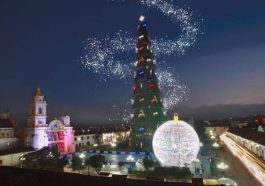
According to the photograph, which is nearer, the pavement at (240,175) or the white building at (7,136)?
the pavement at (240,175)

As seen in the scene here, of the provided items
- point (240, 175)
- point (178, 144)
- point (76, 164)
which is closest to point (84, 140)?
point (76, 164)

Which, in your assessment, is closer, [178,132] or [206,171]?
[178,132]

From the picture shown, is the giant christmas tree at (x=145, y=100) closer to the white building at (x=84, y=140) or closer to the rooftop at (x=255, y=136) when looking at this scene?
the rooftop at (x=255, y=136)

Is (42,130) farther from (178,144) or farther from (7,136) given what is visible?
(178,144)

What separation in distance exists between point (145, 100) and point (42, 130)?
23.9 m

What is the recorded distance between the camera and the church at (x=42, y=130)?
53.5 m

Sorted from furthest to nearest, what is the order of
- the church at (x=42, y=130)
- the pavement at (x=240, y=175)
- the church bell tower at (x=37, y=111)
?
the church bell tower at (x=37, y=111) < the church at (x=42, y=130) < the pavement at (x=240, y=175)

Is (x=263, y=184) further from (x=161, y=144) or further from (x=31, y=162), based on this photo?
(x=31, y=162)

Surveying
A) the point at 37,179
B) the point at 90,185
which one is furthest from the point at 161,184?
the point at 37,179

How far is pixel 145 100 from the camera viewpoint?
2093 inches

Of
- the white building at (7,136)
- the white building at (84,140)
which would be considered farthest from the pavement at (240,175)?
the white building at (84,140)

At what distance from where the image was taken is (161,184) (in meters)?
14.1

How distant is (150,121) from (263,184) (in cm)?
2977

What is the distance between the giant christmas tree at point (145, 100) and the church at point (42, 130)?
17759 millimetres
